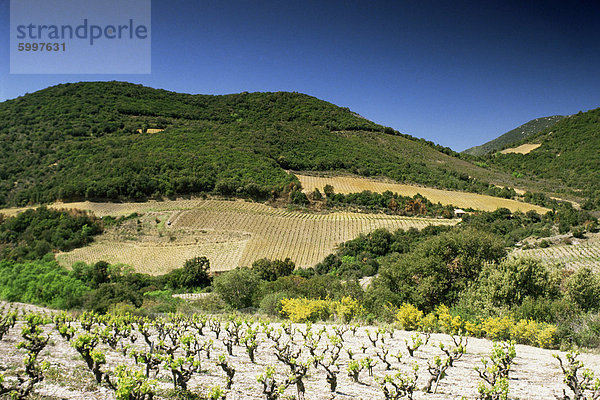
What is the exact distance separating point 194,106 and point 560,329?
13203cm

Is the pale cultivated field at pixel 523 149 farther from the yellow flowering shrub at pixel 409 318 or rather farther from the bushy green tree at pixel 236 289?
the yellow flowering shrub at pixel 409 318

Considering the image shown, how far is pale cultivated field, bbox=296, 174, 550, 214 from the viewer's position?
72000 mm

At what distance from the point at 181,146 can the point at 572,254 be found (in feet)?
275

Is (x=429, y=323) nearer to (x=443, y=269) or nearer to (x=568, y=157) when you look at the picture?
(x=443, y=269)

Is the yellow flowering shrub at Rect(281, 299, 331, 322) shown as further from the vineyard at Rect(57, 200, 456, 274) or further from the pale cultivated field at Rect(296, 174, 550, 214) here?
the pale cultivated field at Rect(296, 174, 550, 214)

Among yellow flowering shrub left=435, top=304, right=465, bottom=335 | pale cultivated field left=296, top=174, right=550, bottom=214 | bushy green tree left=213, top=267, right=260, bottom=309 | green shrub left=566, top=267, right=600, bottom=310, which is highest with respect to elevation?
pale cultivated field left=296, top=174, right=550, bottom=214

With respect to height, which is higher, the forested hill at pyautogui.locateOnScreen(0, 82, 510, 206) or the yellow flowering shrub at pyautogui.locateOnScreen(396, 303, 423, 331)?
the forested hill at pyautogui.locateOnScreen(0, 82, 510, 206)

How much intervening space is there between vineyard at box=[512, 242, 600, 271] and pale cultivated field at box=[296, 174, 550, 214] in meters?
30.1

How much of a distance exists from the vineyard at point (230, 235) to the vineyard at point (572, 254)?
20.2 m

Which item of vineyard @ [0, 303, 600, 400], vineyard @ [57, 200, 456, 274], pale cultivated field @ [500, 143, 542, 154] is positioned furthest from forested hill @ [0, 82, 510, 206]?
vineyard @ [0, 303, 600, 400]

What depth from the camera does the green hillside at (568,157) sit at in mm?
95562

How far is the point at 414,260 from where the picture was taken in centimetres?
2450

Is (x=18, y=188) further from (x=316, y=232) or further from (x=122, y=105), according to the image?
(x=316, y=232)

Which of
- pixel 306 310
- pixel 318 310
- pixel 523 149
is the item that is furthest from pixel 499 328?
pixel 523 149
